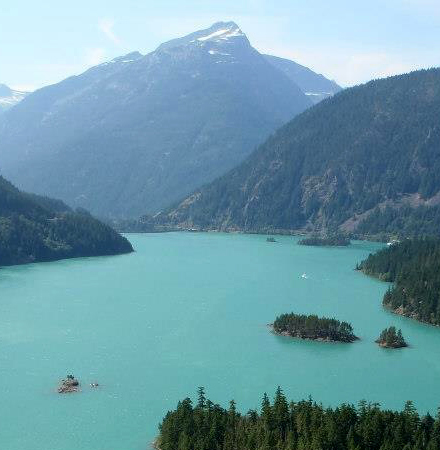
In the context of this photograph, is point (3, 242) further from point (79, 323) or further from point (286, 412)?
point (286, 412)

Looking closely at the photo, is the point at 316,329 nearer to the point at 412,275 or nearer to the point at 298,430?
the point at 412,275

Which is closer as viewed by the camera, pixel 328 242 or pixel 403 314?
pixel 403 314

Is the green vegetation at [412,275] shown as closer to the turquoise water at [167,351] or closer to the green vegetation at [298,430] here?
the turquoise water at [167,351]

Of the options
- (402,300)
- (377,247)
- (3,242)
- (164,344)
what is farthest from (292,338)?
(377,247)

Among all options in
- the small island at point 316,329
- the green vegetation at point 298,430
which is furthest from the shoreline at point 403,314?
the green vegetation at point 298,430

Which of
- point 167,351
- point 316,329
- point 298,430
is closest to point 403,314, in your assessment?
point 316,329

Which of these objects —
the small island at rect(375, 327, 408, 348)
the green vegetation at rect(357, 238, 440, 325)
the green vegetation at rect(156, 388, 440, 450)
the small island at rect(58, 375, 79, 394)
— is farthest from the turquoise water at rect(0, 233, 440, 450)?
the green vegetation at rect(156, 388, 440, 450)

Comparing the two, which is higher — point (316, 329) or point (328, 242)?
point (328, 242)

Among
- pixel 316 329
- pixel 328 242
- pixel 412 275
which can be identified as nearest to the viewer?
pixel 316 329
